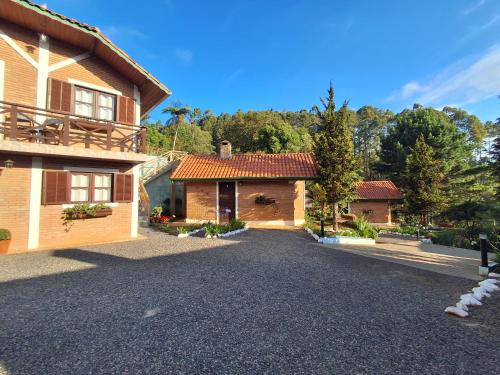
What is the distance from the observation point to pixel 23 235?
8102mm

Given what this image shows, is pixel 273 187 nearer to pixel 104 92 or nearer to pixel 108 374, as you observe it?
pixel 104 92

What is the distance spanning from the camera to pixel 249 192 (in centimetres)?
1577

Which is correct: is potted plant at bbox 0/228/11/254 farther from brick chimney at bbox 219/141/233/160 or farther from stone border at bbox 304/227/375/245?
brick chimney at bbox 219/141/233/160

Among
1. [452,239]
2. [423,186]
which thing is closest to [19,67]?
[452,239]

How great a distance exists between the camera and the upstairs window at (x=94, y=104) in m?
9.30

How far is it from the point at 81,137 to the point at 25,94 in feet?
6.61

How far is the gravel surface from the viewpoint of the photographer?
2.93m

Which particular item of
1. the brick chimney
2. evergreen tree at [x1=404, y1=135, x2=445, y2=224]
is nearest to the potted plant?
the brick chimney

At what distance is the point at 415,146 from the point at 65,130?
81.8ft

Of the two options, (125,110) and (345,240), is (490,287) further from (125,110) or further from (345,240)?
(125,110)

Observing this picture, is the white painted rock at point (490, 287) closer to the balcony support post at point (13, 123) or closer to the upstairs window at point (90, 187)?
the upstairs window at point (90, 187)

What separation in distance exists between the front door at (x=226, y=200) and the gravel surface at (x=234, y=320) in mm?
8712

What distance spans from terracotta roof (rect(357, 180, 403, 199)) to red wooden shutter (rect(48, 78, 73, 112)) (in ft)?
80.4

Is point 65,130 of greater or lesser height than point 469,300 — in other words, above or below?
above
